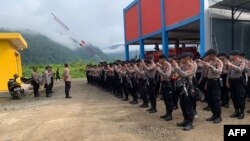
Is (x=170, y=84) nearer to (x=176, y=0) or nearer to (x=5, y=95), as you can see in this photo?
(x=176, y=0)

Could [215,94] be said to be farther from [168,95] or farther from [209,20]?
[209,20]

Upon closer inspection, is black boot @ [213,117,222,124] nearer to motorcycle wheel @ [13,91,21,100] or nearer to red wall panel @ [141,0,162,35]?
red wall panel @ [141,0,162,35]

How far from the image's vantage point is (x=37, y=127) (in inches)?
341

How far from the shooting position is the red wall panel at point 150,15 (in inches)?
754

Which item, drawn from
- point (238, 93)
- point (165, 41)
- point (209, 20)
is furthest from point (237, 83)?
point (165, 41)

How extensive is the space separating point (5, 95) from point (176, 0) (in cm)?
1075

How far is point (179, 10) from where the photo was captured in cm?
1614

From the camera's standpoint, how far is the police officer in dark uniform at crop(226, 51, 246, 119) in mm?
8102

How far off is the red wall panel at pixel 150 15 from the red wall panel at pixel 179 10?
55.3 inches

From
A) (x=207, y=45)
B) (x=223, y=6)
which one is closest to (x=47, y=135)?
(x=207, y=45)

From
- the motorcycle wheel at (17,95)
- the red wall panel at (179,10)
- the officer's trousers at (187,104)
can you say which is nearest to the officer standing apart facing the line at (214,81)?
the officer's trousers at (187,104)

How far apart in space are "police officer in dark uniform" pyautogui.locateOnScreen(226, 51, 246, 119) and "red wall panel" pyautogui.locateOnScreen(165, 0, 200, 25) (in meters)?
6.27

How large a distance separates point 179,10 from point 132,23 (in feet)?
29.6

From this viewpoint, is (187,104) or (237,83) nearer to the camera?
(187,104)
